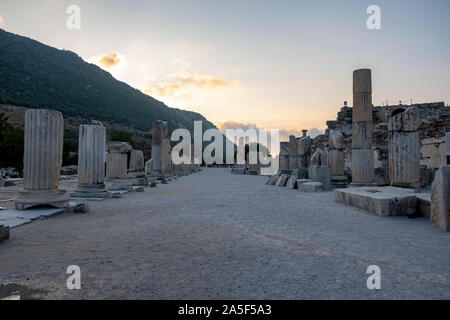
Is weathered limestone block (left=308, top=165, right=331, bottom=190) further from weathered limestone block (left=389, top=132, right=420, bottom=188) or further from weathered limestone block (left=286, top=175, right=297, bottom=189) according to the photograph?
weathered limestone block (left=389, top=132, right=420, bottom=188)

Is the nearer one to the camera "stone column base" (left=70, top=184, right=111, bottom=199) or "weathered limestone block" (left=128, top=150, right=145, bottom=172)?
"stone column base" (left=70, top=184, right=111, bottom=199)

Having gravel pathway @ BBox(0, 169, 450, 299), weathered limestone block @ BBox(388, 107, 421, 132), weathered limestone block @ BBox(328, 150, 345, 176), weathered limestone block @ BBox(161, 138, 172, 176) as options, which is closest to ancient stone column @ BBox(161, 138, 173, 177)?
weathered limestone block @ BBox(161, 138, 172, 176)

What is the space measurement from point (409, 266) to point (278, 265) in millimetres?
1347

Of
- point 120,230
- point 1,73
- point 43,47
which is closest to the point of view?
point 120,230

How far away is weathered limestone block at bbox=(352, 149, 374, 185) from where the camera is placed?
35.0 feet

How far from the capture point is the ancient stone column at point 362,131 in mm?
10750

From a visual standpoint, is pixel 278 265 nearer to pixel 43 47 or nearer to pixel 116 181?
pixel 116 181

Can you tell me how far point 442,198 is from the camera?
4.63 m

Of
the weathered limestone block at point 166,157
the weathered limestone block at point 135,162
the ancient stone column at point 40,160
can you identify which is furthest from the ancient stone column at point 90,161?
the weathered limestone block at point 166,157

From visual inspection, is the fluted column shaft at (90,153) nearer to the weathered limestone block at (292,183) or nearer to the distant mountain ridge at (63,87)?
the weathered limestone block at (292,183)

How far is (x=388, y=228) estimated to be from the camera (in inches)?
194

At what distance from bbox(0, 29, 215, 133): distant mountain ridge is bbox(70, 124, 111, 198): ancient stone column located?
4302 centimetres

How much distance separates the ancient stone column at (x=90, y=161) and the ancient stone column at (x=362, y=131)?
879 cm
